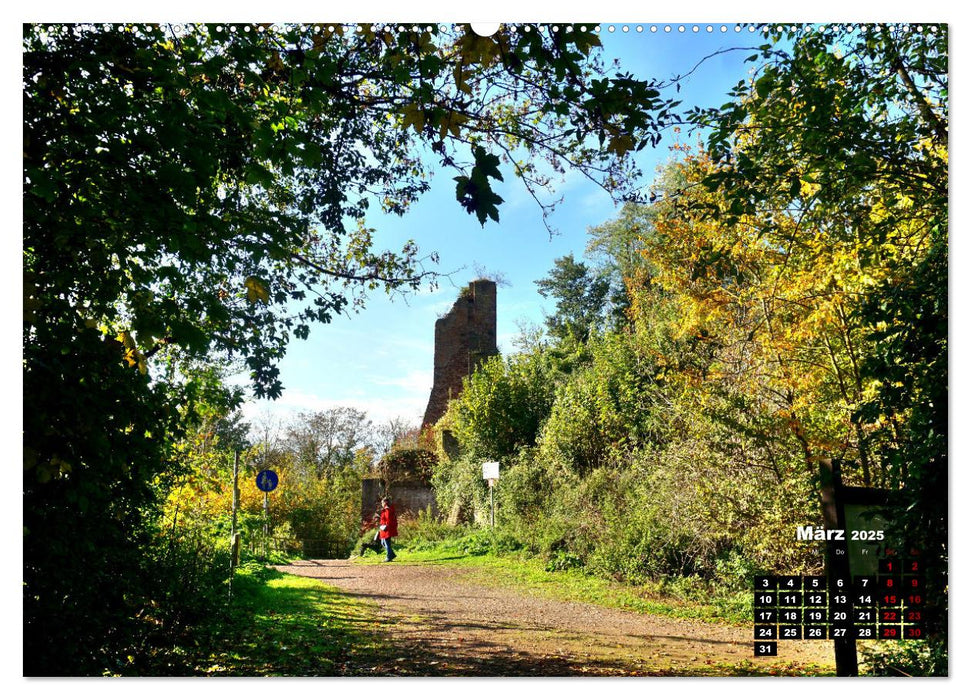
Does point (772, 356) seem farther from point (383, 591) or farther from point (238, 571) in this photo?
point (238, 571)

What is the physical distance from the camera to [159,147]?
10.4 ft

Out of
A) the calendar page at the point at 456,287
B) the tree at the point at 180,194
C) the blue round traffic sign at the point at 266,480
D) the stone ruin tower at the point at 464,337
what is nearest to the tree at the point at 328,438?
the calendar page at the point at 456,287

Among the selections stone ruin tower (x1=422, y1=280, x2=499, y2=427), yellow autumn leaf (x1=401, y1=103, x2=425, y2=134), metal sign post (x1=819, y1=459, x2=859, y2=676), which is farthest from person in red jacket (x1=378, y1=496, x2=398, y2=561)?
yellow autumn leaf (x1=401, y1=103, x2=425, y2=134)

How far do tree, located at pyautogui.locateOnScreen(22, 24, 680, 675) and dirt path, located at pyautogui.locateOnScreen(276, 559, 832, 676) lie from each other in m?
1.85

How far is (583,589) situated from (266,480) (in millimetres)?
3628

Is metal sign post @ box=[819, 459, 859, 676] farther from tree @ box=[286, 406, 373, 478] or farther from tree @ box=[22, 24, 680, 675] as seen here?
tree @ box=[286, 406, 373, 478]

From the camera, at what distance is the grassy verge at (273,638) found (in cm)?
383

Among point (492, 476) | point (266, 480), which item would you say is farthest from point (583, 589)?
point (266, 480)

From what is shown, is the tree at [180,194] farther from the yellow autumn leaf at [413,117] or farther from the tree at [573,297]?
the tree at [573,297]

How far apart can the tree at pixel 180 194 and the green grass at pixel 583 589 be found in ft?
12.9

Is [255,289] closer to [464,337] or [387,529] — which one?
[464,337]

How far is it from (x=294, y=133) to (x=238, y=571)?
15.1 feet

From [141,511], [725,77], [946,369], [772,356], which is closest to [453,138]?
[725,77]

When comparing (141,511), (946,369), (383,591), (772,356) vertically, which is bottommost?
(383,591)
